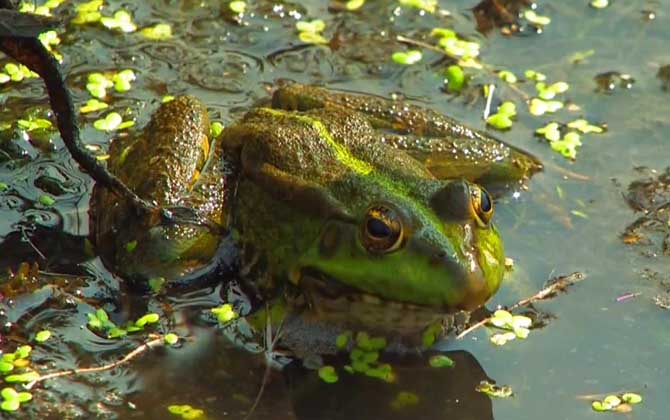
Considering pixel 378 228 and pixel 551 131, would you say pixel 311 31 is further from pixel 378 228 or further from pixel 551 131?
pixel 378 228

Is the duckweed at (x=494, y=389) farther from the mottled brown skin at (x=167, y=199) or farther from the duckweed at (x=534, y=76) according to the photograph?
the duckweed at (x=534, y=76)

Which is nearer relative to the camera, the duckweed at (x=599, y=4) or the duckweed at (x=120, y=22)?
the duckweed at (x=120, y=22)

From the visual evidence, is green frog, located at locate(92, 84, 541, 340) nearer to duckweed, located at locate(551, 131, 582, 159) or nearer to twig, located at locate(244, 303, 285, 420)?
twig, located at locate(244, 303, 285, 420)

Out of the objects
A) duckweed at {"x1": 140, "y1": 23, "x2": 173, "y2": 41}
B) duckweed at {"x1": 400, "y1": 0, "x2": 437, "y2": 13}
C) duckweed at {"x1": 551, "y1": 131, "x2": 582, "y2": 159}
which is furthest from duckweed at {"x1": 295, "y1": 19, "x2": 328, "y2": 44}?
duckweed at {"x1": 551, "y1": 131, "x2": 582, "y2": 159}

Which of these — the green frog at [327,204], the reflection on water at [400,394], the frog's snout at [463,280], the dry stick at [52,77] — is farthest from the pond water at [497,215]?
the frog's snout at [463,280]

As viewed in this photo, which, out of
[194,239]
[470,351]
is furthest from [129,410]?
[470,351]

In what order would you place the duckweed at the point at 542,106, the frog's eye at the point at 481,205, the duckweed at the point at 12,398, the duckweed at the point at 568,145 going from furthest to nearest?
1. the duckweed at the point at 542,106
2. the duckweed at the point at 568,145
3. the frog's eye at the point at 481,205
4. the duckweed at the point at 12,398

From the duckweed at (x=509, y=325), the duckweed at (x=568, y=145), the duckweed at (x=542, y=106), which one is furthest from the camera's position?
the duckweed at (x=542, y=106)

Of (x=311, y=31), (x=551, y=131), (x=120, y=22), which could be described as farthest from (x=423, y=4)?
(x=120, y=22)
